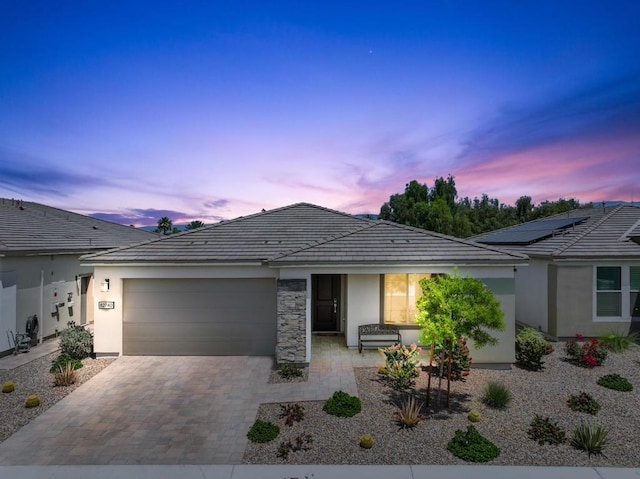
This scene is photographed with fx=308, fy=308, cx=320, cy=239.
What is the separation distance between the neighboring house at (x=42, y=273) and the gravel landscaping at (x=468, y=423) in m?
9.89

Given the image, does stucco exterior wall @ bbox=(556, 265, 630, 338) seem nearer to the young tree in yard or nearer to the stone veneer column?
the young tree in yard

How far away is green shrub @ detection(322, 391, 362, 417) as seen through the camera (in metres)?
6.43

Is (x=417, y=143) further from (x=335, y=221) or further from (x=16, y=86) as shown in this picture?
(x=16, y=86)

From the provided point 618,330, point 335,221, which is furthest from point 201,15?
point 618,330

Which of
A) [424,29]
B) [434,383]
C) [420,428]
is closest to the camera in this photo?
[420,428]

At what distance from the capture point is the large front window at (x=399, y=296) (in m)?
10.7

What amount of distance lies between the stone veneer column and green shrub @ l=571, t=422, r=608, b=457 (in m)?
6.17

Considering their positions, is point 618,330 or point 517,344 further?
point 618,330

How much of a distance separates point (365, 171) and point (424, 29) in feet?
42.4

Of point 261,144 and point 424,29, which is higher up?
point 424,29

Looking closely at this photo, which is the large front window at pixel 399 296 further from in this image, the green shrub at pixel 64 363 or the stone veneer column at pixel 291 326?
the green shrub at pixel 64 363

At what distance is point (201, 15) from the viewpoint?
38.2 ft

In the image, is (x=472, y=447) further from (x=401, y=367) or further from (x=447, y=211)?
(x=447, y=211)

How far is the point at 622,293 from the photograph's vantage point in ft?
37.4
